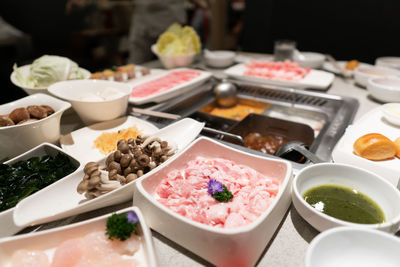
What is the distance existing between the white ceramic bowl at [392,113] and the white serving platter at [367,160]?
0.10 ft

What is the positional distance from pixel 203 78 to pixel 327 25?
3.86 metres

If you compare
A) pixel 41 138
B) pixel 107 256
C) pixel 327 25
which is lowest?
pixel 107 256

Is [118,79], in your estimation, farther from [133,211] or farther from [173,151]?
[133,211]

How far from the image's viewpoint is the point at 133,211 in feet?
3.12

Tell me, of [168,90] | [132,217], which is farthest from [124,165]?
[168,90]

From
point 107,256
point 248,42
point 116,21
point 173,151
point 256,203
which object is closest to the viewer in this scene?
point 107,256

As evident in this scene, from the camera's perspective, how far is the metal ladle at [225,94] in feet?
8.46

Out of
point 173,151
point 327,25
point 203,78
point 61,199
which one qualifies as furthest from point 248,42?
point 61,199

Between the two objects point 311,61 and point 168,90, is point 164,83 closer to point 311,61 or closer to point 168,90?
point 168,90

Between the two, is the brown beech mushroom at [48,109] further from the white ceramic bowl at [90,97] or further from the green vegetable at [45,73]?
the green vegetable at [45,73]

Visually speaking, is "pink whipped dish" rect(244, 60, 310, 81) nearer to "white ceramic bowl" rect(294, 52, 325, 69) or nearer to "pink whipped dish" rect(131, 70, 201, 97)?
"white ceramic bowl" rect(294, 52, 325, 69)

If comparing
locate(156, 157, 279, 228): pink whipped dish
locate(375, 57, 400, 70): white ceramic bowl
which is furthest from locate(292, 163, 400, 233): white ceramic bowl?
locate(375, 57, 400, 70): white ceramic bowl

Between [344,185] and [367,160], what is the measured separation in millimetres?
213

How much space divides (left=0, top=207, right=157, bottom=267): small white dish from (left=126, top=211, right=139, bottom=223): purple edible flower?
1 centimetres
